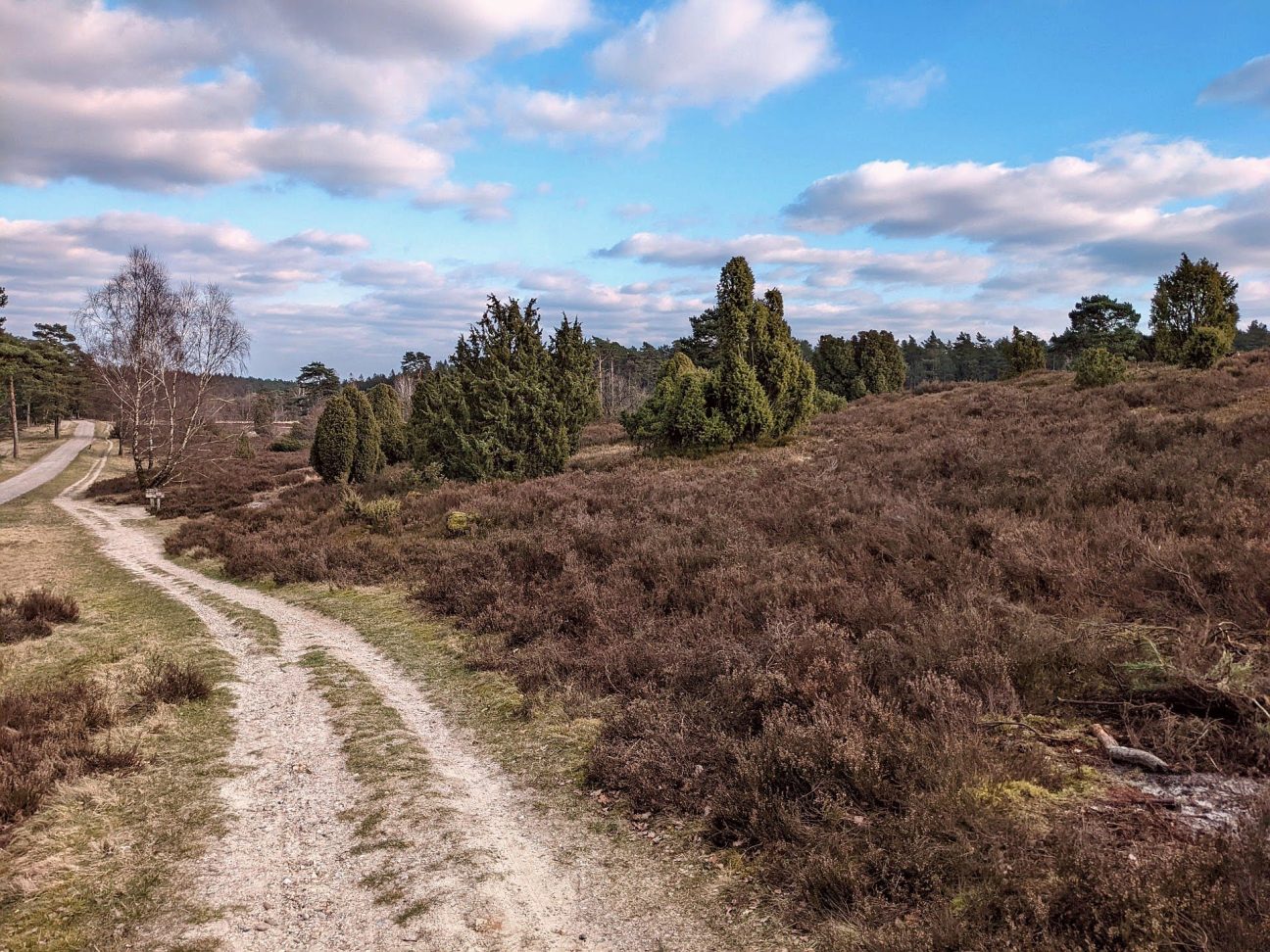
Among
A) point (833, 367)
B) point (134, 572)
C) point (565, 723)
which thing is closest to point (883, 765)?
point (565, 723)

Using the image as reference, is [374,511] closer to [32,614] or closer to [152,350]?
[32,614]

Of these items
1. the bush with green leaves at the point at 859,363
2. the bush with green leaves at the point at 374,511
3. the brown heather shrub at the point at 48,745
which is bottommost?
the brown heather shrub at the point at 48,745

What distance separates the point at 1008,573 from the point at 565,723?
567 cm

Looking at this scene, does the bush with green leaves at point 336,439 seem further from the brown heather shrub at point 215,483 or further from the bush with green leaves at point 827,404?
the bush with green leaves at point 827,404

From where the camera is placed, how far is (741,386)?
24375mm

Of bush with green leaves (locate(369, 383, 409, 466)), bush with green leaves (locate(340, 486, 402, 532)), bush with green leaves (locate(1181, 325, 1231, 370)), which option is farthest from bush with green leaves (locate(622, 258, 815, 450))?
bush with green leaves (locate(369, 383, 409, 466))

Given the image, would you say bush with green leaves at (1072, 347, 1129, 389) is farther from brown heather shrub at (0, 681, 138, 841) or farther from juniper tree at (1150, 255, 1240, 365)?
brown heather shrub at (0, 681, 138, 841)

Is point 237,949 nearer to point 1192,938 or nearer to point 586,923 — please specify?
point 586,923

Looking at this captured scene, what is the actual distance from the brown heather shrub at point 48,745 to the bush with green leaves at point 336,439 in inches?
855

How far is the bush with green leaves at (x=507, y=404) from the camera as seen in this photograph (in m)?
21.2

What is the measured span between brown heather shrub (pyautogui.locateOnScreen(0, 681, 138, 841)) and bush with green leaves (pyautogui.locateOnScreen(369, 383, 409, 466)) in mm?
30346

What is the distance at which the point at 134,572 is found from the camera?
49.7ft

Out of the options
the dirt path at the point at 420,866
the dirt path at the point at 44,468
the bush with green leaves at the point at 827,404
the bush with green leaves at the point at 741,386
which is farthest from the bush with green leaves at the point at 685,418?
the dirt path at the point at 44,468

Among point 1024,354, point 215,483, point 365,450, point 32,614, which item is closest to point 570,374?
point 365,450
